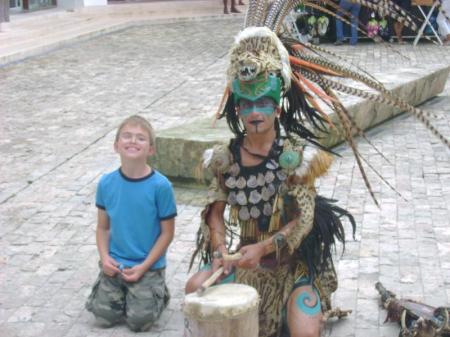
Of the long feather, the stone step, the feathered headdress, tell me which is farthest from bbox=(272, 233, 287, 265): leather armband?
the stone step

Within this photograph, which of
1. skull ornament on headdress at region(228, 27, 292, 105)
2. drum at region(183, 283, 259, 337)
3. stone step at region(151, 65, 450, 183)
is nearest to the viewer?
drum at region(183, 283, 259, 337)

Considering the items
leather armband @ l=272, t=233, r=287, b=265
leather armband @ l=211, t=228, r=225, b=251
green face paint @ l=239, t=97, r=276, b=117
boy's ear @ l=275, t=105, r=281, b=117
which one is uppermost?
green face paint @ l=239, t=97, r=276, b=117

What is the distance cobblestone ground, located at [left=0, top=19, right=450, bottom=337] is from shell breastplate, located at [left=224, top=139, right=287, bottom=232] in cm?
83

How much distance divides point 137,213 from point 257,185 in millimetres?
764

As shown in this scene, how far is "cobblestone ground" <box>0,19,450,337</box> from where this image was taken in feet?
15.9

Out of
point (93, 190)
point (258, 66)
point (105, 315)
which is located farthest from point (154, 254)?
point (93, 190)

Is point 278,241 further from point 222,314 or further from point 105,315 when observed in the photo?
point 105,315

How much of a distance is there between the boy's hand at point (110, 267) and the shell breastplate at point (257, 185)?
2.62ft

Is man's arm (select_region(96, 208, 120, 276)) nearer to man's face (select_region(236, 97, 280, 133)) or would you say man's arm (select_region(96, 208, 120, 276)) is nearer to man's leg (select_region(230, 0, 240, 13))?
man's face (select_region(236, 97, 280, 133))

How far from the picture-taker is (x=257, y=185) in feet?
13.1

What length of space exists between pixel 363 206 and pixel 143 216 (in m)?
2.55

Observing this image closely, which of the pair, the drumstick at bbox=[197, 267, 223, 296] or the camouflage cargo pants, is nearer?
the drumstick at bbox=[197, 267, 223, 296]

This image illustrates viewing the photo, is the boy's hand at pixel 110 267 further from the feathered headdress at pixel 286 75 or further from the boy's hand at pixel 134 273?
the feathered headdress at pixel 286 75

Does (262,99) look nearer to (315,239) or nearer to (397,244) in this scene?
(315,239)
